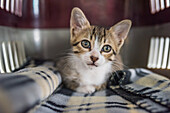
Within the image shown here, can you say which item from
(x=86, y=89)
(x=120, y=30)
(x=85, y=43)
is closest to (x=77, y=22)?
(x=85, y=43)

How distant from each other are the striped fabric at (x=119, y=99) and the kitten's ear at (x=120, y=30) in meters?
0.21

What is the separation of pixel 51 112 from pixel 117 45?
0.54 m

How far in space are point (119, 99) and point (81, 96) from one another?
20cm

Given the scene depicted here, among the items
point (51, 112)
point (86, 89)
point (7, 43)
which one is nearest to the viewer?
point (51, 112)

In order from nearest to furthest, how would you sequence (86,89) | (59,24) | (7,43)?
(86,89) < (7,43) < (59,24)

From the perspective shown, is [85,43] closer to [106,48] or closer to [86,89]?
[106,48]

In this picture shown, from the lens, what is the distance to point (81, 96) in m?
0.80

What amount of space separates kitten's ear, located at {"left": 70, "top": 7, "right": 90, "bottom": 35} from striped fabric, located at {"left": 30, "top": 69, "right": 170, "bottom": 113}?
0.35m

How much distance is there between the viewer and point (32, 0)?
1171mm

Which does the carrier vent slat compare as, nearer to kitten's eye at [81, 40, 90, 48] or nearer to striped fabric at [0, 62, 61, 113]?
kitten's eye at [81, 40, 90, 48]

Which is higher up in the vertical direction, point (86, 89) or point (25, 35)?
point (25, 35)

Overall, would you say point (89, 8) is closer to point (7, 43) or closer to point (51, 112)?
point (7, 43)

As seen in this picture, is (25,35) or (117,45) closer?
(117,45)

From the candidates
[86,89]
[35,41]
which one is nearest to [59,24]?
[35,41]
